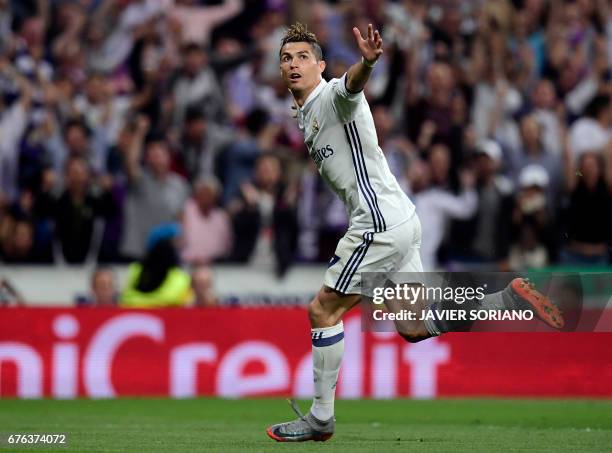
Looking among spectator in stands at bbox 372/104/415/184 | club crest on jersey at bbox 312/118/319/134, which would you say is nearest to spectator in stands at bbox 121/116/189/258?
spectator in stands at bbox 372/104/415/184

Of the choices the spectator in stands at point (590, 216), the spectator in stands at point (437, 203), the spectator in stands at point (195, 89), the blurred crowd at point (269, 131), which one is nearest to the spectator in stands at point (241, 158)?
the blurred crowd at point (269, 131)

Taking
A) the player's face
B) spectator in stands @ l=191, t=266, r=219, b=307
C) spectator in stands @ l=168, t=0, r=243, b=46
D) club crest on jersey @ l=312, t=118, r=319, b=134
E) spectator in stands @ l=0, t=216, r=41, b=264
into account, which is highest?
spectator in stands @ l=168, t=0, r=243, b=46

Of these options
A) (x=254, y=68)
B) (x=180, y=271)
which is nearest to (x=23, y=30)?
(x=254, y=68)

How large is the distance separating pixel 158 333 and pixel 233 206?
255cm

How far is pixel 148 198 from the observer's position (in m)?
15.3

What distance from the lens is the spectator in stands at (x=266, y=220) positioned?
1510 centimetres

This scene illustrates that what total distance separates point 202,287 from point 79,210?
192 cm

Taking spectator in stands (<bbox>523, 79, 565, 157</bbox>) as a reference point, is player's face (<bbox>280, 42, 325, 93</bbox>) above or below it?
above

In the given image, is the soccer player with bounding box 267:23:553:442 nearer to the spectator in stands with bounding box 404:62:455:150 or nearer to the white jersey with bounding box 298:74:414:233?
the white jersey with bounding box 298:74:414:233

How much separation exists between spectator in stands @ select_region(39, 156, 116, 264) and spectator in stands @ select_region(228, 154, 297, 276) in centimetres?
156

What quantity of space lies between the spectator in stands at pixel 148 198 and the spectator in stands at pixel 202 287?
1.18 m

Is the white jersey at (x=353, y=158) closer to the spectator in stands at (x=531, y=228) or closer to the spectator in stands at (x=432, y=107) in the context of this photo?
the spectator in stands at (x=531, y=228)

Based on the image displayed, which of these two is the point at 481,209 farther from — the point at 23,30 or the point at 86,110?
the point at 23,30

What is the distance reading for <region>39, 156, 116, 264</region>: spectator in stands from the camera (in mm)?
14984
